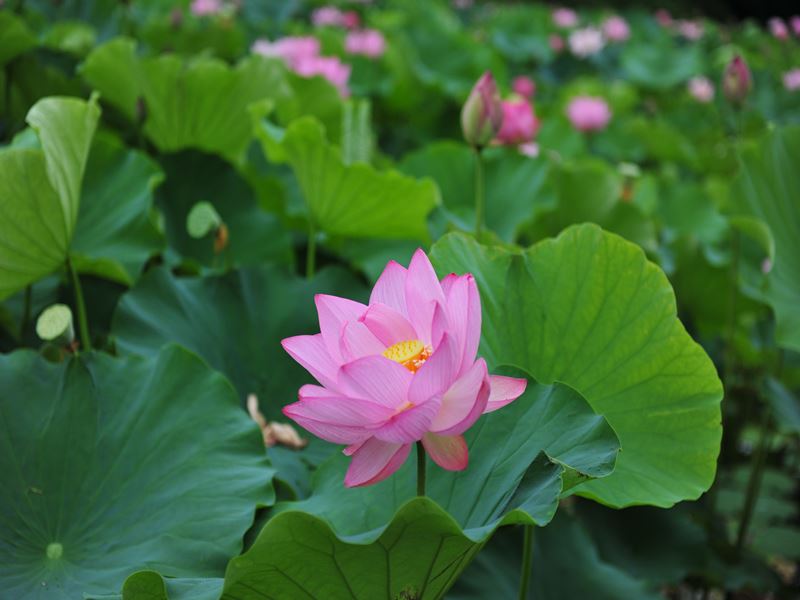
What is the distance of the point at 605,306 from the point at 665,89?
356 centimetres

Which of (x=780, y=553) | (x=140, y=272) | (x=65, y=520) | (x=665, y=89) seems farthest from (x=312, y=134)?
(x=665, y=89)

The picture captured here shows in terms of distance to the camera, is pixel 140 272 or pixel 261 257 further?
pixel 261 257

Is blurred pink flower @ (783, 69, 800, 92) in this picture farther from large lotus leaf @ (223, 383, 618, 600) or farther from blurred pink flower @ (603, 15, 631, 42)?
large lotus leaf @ (223, 383, 618, 600)

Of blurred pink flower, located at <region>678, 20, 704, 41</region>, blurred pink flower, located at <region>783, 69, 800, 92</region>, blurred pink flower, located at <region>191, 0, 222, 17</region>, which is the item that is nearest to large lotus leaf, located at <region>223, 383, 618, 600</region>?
blurred pink flower, located at <region>191, 0, 222, 17</region>

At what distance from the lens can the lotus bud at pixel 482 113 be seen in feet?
3.99

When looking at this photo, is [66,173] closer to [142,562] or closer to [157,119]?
[142,562]

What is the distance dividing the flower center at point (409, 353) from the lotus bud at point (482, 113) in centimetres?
56

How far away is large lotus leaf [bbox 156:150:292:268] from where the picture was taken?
149 cm

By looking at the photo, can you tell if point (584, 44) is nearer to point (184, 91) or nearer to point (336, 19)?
point (336, 19)

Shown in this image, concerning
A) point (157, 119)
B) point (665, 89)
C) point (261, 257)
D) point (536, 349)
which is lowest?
point (665, 89)

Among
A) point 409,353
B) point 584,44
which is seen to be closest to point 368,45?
point 584,44

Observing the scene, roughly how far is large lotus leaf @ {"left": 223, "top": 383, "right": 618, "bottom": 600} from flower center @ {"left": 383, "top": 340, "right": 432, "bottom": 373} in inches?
4.4

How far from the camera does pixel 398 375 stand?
655 millimetres

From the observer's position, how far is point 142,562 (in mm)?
838
